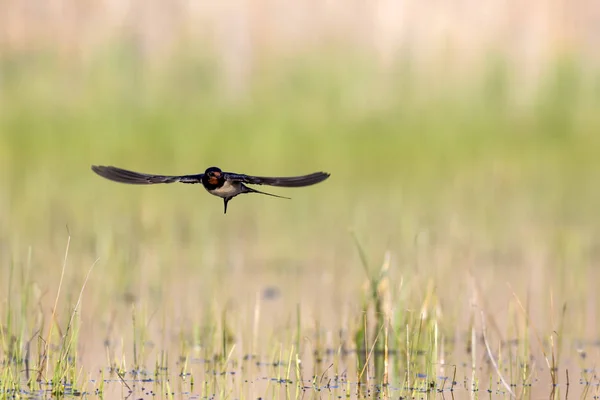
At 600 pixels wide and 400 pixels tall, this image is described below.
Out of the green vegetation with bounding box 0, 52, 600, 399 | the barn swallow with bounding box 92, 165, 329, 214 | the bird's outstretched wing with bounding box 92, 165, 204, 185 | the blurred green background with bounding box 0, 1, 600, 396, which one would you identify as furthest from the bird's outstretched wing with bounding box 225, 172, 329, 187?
the blurred green background with bounding box 0, 1, 600, 396

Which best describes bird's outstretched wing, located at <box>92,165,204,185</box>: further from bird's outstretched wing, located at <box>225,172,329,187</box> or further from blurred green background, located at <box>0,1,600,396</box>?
blurred green background, located at <box>0,1,600,396</box>

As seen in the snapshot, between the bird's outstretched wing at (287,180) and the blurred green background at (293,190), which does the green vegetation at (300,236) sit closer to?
the blurred green background at (293,190)

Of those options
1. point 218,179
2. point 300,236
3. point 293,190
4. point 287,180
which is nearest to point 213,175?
point 218,179

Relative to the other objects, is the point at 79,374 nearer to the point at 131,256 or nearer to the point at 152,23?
the point at 131,256

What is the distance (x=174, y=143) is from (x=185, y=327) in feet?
38.6

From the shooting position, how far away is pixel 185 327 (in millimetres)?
6859

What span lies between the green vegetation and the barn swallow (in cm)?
70

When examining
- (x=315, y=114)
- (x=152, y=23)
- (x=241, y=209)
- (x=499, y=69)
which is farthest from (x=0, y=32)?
(x=241, y=209)

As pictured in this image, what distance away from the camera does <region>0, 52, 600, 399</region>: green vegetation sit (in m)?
5.77

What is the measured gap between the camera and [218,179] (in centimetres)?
487

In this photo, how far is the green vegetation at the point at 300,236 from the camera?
18.9 feet

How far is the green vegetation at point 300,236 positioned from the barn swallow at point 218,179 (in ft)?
2.30

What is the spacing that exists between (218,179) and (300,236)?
5.72 meters

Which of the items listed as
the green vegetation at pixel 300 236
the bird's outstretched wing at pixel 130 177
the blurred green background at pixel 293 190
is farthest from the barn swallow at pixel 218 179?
the blurred green background at pixel 293 190
